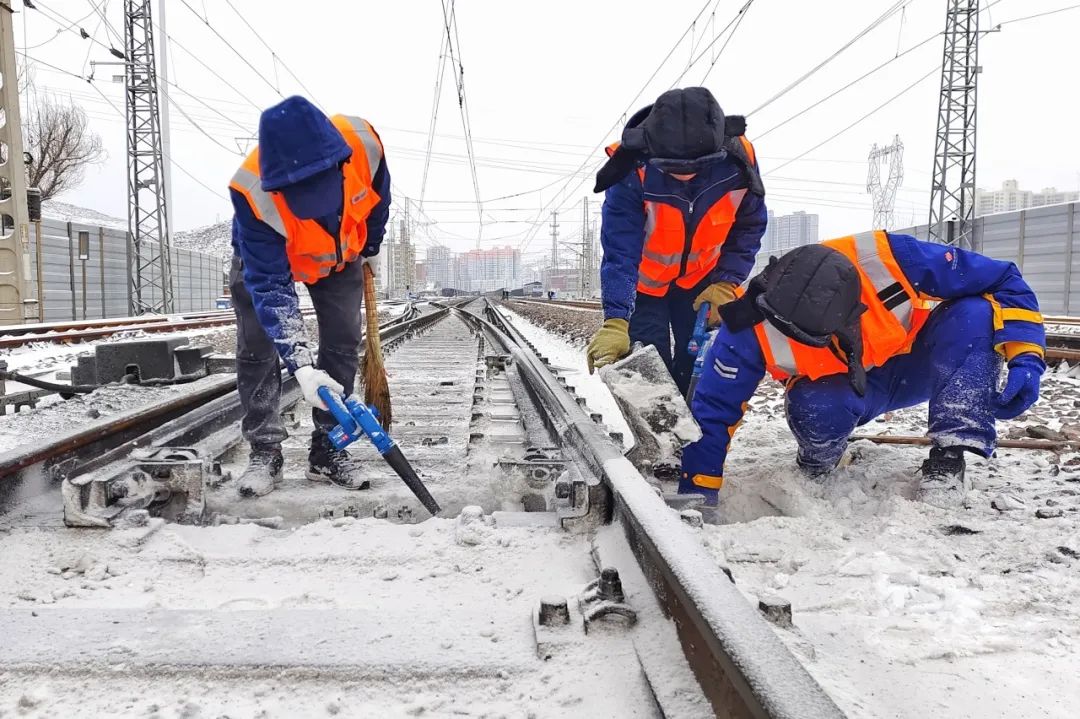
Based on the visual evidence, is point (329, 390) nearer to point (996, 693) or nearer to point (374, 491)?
point (374, 491)

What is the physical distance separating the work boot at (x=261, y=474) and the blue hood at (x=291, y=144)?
0.93 metres

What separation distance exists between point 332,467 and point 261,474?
0.30 meters

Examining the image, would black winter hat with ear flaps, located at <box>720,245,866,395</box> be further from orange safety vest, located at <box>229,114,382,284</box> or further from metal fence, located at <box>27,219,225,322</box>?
metal fence, located at <box>27,219,225,322</box>

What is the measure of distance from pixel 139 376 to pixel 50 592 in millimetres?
4818

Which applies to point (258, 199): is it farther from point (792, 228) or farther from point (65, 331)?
point (792, 228)

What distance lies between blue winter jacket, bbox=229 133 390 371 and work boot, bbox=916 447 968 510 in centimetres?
220

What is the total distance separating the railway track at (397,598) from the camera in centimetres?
114

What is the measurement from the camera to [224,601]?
1516 millimetres

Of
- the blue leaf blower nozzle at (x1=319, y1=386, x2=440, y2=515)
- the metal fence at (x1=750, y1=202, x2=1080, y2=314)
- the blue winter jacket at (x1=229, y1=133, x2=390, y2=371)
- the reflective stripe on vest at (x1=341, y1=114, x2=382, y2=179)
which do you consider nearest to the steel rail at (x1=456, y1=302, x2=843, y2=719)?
the blue leaf blower nozzle at (x1=319, y1=386, x2=440, y2=515)

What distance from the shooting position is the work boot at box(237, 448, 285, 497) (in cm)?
234

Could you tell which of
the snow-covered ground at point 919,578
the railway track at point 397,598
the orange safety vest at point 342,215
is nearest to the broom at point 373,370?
the orange safety vest at point 342,215

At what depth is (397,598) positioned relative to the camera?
1529mm

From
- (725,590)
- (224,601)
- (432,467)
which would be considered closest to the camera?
(725,590)

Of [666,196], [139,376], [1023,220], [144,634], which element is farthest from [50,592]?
[1023,220]
